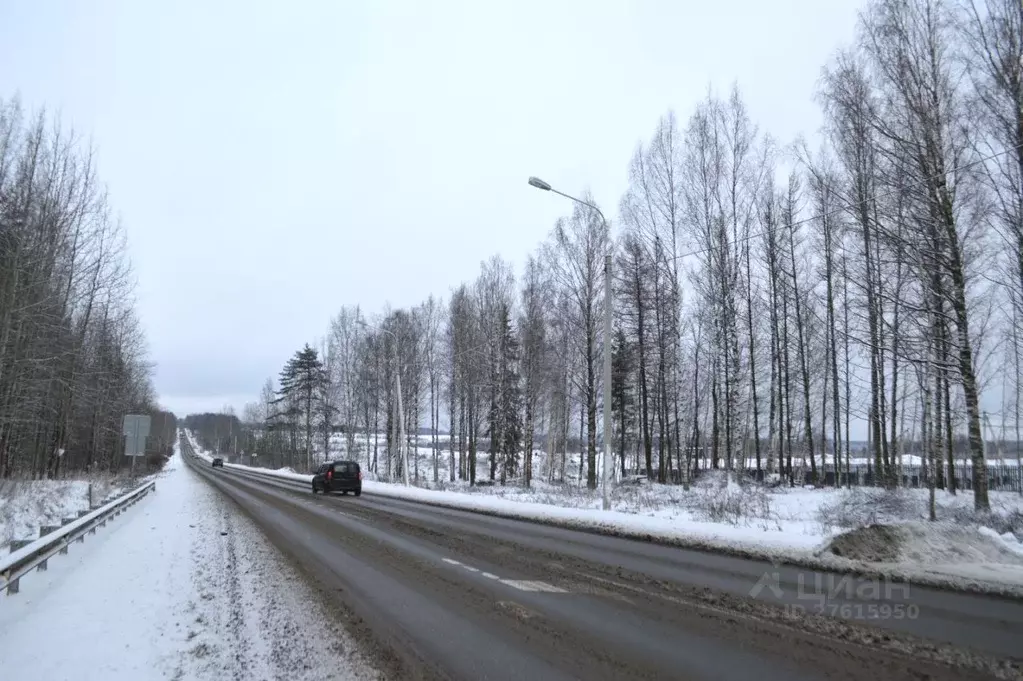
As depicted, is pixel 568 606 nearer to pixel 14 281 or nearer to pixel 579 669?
pixel 579 669

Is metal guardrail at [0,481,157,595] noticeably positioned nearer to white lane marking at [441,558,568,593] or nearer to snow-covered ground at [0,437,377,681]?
snow-covered ground at [0,437,377,681]

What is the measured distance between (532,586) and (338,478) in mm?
23772

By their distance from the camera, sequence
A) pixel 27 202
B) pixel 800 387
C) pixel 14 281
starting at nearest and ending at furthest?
pixel 14 281 → pixel 27 202 → pixel 800 387

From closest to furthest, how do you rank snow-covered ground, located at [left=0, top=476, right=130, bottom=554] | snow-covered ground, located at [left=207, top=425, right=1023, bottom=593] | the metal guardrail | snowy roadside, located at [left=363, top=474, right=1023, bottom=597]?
the metal guardrail → snowy roadside, located at [left=363, top=474, right=1023, bottom=597] → snow-covered ground, located at [left=207, top=425, right=1023, bottom=593] → snow-covered ground, located at [left=0, top=476, right=130, bottom=554]

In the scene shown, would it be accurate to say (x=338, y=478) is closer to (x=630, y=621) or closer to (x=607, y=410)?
(x=607, y=410)

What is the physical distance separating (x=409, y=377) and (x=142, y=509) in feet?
89.6

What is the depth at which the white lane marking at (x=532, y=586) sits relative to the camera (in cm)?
741

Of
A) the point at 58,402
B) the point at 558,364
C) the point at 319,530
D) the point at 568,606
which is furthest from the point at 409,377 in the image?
the point at 568,606

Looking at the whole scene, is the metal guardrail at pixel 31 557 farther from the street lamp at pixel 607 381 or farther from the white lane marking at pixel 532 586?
the street lamp at pixel 607 381

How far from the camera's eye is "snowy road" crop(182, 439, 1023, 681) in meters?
4.58

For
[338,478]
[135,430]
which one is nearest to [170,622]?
[135,430]

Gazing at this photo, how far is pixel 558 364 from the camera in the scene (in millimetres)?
40344

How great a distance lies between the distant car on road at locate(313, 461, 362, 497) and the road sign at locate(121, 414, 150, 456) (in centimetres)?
816

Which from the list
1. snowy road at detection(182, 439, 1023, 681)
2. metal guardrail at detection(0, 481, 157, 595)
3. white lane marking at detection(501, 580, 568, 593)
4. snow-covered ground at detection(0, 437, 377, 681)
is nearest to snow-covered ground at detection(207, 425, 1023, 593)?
snowy road at detection(182, 439, 1023, 681)
